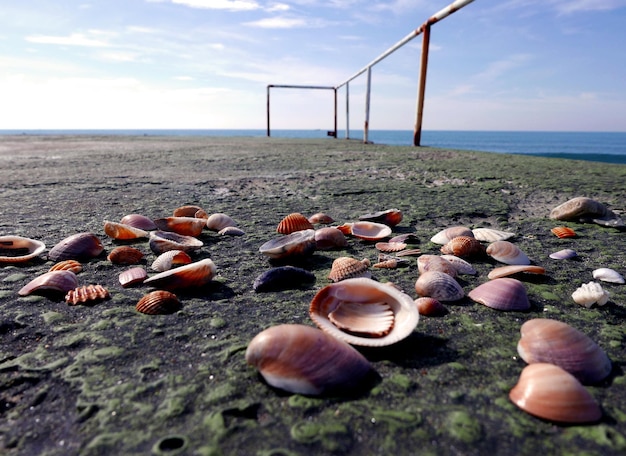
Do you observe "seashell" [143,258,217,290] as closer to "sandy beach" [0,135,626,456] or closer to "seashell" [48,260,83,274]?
"sandy beach" [0,135,626,456]

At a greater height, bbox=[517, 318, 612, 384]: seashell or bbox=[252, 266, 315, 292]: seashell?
bbox=[517, 318, 612, 384]: seashell

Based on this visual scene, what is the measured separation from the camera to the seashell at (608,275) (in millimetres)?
1423

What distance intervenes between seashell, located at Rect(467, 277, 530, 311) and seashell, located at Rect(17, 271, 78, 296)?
126 cm

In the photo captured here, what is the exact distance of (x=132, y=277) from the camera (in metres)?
1.41

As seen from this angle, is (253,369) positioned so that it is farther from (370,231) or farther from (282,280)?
(370,231)

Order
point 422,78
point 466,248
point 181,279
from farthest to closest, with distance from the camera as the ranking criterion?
point 422,78 < point 466,248 < point 181,279

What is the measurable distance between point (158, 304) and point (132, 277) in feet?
0.94

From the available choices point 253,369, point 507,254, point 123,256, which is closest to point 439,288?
point 507,254

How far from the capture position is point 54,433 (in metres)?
0.72

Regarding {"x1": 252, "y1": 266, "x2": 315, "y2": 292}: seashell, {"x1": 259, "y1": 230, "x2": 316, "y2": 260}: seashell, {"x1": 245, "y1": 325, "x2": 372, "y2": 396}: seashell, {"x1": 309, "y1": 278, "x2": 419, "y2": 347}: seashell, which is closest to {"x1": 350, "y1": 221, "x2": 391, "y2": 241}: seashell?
{"x1": 259, "y1": 230, "x2": 316, "y2": 260}: seashell

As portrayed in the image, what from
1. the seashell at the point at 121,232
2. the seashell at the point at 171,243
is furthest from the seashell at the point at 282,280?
the seashell at the point at 121,232

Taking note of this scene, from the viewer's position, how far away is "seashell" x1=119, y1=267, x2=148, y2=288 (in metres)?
1.39

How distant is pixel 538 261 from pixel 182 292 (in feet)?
4.46

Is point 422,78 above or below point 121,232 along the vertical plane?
above
